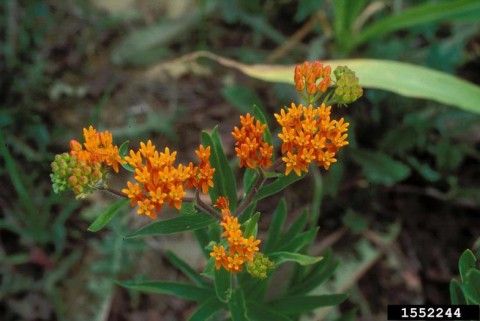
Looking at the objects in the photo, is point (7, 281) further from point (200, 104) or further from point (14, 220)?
point (200, 104)

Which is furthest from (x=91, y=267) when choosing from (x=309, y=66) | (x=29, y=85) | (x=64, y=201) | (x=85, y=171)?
Answer: (x=309, y=66)

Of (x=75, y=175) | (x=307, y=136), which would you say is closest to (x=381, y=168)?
(x=307, y=136)

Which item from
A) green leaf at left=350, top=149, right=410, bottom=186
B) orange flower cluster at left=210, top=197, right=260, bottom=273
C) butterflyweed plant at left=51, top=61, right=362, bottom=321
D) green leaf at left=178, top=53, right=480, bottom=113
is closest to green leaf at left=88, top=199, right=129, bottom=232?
butterflyweed plant at left=51, top=61, right=362, bottom=321

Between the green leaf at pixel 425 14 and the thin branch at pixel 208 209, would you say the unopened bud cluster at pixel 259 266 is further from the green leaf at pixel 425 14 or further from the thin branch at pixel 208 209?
the green leaf at pixel 425 14

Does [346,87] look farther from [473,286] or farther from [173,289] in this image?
[173,289]

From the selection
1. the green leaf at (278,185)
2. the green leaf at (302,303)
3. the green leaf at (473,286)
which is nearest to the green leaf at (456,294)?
the green leaf at (473,286)

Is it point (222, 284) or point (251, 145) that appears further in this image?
point (222, 284)

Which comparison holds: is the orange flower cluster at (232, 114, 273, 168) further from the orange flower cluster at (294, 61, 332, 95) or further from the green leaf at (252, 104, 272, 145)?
the orange flower cluster at (294, 61, 332, 95)
